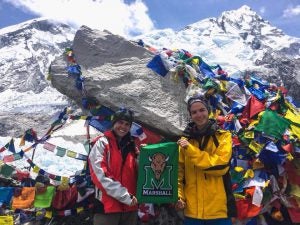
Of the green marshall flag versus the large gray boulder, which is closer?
the green marshall flag

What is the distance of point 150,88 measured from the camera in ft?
23.6

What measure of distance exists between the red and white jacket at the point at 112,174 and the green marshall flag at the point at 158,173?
146 mm

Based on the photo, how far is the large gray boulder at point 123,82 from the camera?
6930mm

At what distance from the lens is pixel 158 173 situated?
15.4 feet

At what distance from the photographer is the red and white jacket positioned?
14.4 ft

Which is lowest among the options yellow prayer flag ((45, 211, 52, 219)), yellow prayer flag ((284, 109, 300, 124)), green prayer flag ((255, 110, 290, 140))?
yellow prayer flag ((45, 211, 52, 219))

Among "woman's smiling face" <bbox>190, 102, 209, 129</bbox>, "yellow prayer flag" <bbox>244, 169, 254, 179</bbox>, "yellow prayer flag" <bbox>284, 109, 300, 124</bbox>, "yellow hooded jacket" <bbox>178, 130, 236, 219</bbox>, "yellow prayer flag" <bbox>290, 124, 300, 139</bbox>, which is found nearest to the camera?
"yellow hooded jacket" <bbox>178, 130, 236, 219</bbox>

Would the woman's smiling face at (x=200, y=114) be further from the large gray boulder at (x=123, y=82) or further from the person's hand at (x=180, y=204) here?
the large gray boulder at (x=123, y=82)

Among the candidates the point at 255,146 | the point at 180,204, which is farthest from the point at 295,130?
the point at 180,204

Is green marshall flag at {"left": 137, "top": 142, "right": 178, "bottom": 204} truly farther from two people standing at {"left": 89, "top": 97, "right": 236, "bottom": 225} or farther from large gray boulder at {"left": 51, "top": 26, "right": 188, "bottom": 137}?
large gray boulder at {"left": 51, "top": 26, "right": 188, "bottom": 137}

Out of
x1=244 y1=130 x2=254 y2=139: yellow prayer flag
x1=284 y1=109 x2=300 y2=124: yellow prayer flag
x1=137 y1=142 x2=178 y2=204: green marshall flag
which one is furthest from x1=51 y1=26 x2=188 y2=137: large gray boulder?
x1=137 y1=142 x2=178 y2=204: green marshall flag

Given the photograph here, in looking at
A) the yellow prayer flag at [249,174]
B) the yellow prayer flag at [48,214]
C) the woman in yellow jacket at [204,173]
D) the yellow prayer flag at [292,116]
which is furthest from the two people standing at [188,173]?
the yellow prayer flag at [292,116]

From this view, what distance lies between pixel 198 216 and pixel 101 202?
3.68ft

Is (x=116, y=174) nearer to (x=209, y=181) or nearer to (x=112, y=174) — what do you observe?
(x=112, y=174)
